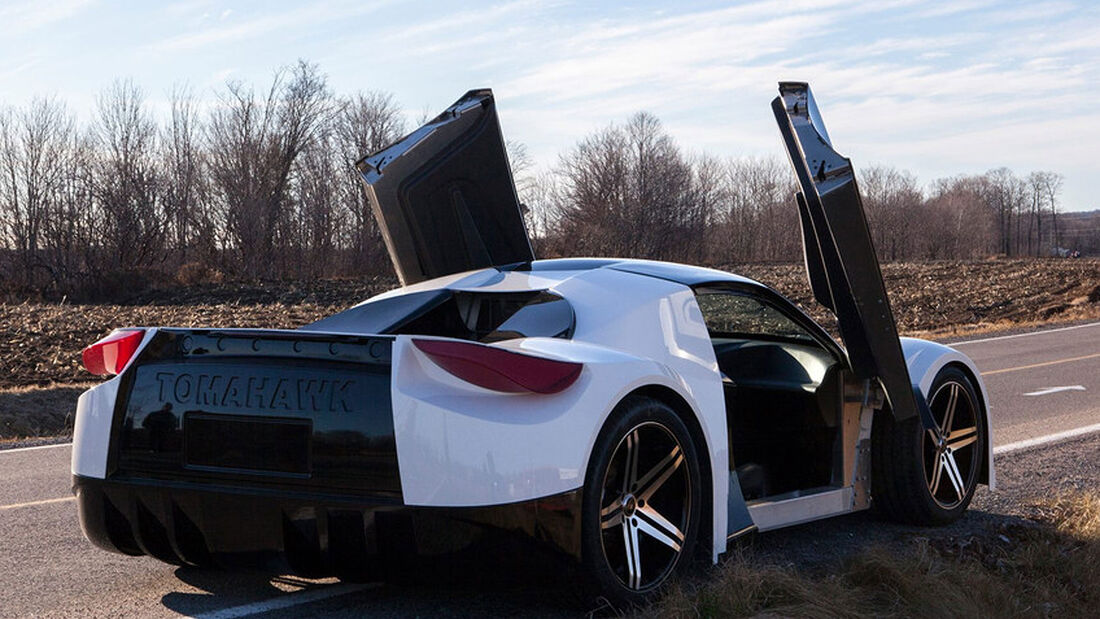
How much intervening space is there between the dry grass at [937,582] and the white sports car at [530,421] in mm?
269

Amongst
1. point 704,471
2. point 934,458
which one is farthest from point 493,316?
point 934,458

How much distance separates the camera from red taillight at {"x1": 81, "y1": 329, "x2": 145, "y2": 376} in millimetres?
4340

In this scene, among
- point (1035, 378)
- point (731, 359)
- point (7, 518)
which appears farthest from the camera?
point (1035, 378)

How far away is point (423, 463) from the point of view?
12.3ft

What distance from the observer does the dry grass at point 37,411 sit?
1130 cm

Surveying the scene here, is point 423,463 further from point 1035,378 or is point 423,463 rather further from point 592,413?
point 1035,378

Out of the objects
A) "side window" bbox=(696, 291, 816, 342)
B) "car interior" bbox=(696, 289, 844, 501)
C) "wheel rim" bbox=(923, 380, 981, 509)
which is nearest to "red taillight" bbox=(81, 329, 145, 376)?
"side window" bbox=(696, 291, 816, 342)

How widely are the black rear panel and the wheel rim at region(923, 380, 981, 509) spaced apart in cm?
309

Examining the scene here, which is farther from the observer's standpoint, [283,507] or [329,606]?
[329,606]

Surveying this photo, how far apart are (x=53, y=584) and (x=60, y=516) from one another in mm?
1540

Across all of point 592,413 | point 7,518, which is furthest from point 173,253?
point 592,413

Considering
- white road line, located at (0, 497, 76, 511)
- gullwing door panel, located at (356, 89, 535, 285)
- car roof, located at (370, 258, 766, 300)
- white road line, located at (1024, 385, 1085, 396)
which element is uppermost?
gullwing door panel, located at (356, 89, 535, 285)

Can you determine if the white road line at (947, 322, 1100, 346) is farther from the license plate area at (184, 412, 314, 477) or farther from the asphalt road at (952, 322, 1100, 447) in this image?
the license plate area at (184, 412, 314, 477)

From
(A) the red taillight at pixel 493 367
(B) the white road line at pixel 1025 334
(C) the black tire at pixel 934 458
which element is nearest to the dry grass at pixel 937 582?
(C) the black tire at pixel 934 458
